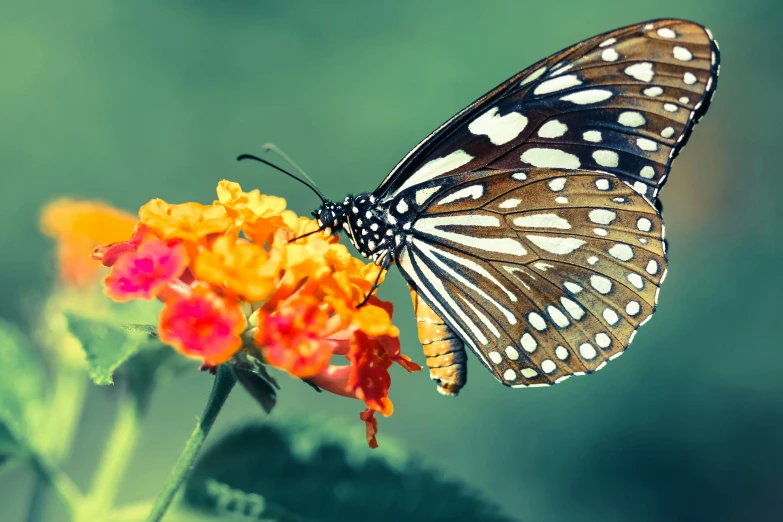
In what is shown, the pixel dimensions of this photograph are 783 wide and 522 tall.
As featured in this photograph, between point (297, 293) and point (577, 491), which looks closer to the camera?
point (297, 293)

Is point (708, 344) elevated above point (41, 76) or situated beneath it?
situated beneath

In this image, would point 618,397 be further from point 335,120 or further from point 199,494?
point 199,494

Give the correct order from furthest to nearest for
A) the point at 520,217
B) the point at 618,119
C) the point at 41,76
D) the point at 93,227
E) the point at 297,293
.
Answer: the point at 41,76
the point at 93,227
the point at 520,217
the point at 618,119
the point at 297,293

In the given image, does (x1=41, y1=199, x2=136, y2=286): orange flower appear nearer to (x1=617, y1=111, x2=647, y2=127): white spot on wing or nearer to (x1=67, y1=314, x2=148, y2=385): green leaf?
(x1=67, y1=314, x2=148, y2=385): green leaf

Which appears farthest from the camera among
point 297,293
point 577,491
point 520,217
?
point 577,491

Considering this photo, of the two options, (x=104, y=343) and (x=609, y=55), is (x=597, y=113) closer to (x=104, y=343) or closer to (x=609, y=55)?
(x=609, y=55)

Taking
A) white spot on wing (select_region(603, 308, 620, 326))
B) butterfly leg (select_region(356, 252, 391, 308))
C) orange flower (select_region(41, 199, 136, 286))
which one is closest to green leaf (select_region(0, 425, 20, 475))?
butterfly leg (select_region(356, 252, 391, 308))

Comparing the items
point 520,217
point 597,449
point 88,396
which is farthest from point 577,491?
point 88,396
